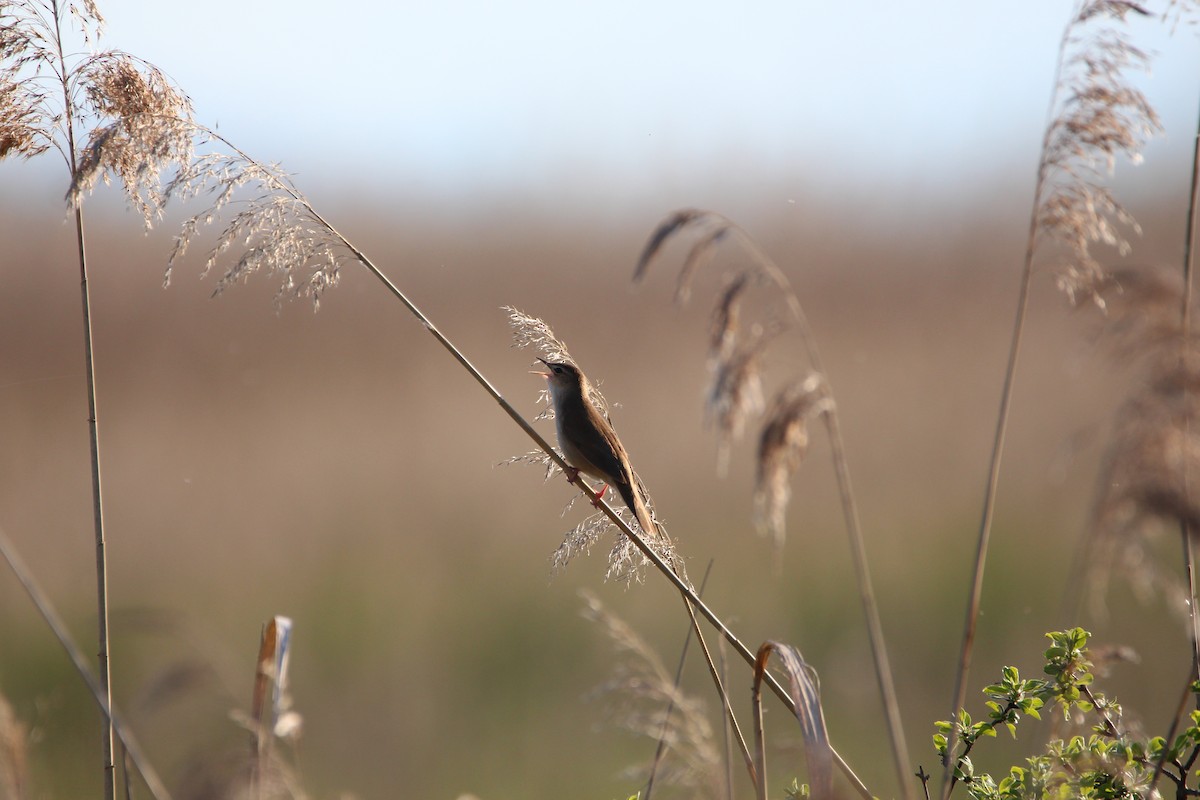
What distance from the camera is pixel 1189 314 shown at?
2.18 metres

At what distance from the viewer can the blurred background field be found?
6.93 m

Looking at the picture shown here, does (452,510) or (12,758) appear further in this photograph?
(452,510)

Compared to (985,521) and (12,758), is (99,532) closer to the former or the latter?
(12,758)

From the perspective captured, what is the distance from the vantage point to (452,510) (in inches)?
344

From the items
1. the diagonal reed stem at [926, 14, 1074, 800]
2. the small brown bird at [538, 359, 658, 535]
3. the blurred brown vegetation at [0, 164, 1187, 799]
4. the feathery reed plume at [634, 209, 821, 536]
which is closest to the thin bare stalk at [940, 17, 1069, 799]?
the diagonal reed stem at [926, 14, 1074, 800]

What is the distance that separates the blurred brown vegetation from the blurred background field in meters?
0.03

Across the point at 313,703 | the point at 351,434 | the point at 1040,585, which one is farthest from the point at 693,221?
the point at 351,434

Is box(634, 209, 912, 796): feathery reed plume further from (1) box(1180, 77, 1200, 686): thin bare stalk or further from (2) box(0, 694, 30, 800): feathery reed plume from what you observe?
(2) box(0, 694, 30, 800): feathery reed plume

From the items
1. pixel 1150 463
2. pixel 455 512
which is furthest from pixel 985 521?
pixel 455 512

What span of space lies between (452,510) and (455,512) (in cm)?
4

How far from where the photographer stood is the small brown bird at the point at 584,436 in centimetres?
385

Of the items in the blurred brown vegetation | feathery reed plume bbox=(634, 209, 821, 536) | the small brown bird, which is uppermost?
feathery reed plume bbox=(634, 209, 821, 536)

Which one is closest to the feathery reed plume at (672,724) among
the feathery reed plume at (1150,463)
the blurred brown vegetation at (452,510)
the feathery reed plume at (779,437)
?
the feathery reed plume at (779,437)

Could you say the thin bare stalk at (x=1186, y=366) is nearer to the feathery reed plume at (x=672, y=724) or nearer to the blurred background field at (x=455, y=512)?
the feathery reed plume at (x=672, y=724)
